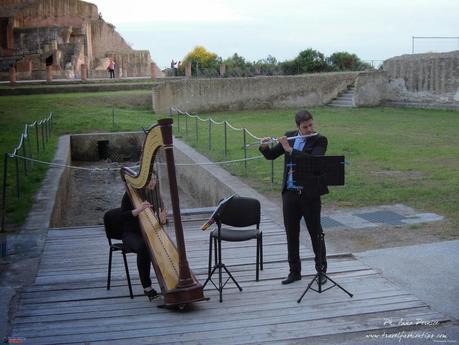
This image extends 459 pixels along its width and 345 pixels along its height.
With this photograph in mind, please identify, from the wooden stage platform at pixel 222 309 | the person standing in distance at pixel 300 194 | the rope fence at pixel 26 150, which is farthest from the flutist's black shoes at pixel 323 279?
the rope fence at pixel 26 150

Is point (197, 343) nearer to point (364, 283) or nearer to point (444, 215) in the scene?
point (364, 283)

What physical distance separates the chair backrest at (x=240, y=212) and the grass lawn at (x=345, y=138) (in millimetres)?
3372

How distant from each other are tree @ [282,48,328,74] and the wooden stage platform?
2926cm

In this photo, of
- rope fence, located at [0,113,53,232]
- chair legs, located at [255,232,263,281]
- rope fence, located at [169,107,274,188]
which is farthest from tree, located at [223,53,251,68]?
chair legs, located at [255,232,263,281]

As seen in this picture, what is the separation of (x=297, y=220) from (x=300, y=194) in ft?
1.00

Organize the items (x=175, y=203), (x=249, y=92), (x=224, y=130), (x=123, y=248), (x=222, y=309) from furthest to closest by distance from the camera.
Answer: (x=249, y=92) < (x=224, y=130) < (x=123, y=248) < (x=222, y=309) < (x=175, y=203)

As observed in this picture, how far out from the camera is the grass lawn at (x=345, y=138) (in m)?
11.1

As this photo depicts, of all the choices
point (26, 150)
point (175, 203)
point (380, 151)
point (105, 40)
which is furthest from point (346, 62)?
point (175, 203)

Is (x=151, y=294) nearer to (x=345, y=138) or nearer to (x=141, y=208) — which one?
(x=141, y=208)

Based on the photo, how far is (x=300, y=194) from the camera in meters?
6.59

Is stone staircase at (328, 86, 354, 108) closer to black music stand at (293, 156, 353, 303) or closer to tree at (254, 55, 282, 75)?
tree at (254, 55, 282, 75)

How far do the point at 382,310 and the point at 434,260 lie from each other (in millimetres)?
1653

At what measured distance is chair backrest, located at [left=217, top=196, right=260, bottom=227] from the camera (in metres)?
6.70

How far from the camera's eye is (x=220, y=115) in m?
26.5
